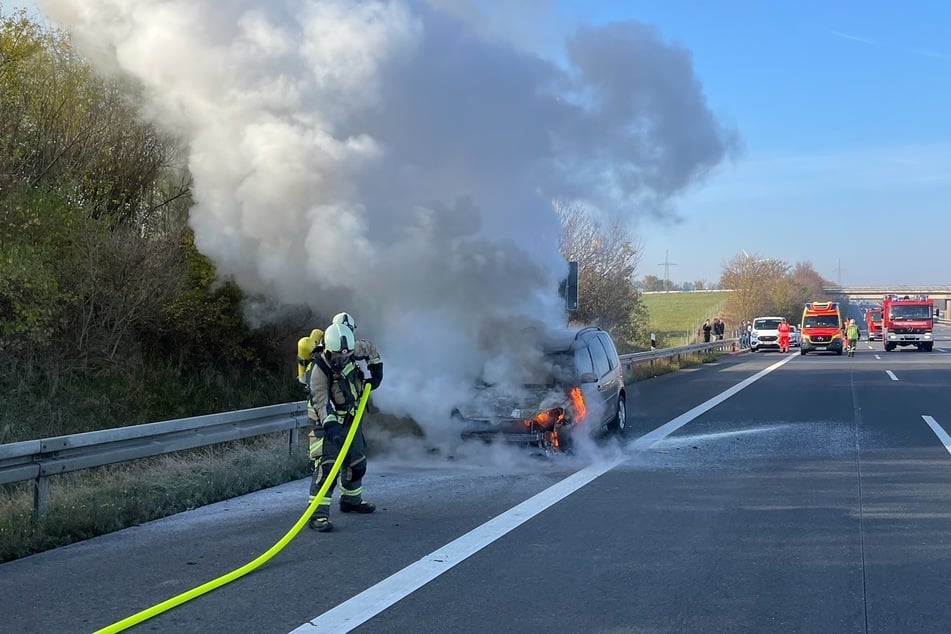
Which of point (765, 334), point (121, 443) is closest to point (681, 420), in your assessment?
point (121, 443)

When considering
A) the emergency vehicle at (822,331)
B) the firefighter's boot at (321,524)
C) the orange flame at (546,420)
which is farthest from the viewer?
the emergency vehicle at (822,331)

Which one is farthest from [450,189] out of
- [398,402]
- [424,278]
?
[398,402]

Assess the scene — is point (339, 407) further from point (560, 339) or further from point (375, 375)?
point (560, 339)

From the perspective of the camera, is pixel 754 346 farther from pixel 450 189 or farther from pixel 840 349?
pixel 450 189

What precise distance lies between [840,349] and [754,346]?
6039 millimetres

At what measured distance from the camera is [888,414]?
15000mm

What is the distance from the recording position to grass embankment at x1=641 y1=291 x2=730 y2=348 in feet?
188

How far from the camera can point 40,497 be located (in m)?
7.11

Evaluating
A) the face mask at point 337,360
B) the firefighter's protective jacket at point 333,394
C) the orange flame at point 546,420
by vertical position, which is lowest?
the orange flame at point 546,420

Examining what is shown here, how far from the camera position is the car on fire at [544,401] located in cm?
1012

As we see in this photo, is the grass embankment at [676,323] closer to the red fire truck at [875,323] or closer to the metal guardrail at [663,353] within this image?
the metal guardrail at [663,353]

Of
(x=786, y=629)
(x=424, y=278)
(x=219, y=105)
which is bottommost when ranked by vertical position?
(x=786, y=629)

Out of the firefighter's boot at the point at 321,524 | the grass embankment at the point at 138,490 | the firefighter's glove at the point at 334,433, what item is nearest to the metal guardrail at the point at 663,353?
the grass embankment at the point at 138,490

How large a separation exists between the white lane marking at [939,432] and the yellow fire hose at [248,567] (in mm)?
7843
